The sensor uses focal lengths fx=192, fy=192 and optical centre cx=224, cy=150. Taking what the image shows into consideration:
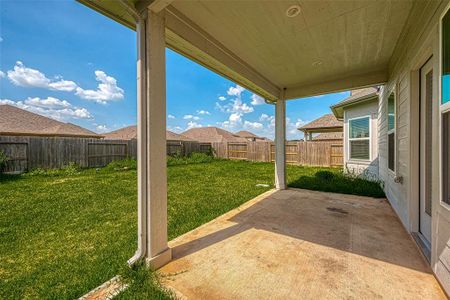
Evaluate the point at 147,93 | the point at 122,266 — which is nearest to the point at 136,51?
the point at 147,93

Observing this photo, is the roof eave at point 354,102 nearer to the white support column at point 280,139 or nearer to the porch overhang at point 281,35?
the porch overhang at point 281,35

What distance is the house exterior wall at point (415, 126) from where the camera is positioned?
1623 mm

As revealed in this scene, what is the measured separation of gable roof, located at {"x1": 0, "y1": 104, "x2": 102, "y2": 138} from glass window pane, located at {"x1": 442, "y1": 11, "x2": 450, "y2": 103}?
17.6 meters

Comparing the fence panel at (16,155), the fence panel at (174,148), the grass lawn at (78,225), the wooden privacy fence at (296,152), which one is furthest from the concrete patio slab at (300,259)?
the fence panel at (174,148)

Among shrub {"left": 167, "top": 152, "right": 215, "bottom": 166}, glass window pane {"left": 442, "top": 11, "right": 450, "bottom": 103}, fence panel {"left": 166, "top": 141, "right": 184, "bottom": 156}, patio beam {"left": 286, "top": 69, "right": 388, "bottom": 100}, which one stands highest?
patio beam {"left": 286, "top": 69, "right": 388, "bottom": 100}

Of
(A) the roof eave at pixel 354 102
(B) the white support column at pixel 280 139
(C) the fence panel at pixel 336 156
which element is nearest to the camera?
(B) the white support column at pixel 280 139

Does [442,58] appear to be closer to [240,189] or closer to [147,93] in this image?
[147,93]

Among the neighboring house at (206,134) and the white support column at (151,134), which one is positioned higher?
the neighboring house at (206,134)

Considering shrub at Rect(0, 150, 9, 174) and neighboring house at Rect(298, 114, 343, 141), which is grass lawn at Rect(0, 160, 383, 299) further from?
neighboring house at Rect(298, 114, 343, 141)

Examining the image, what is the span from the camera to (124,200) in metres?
4.35

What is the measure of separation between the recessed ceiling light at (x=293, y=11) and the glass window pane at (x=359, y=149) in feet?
19.8

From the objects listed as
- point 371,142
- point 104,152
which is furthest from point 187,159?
point 371,142

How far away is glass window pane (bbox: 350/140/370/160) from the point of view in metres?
6.60

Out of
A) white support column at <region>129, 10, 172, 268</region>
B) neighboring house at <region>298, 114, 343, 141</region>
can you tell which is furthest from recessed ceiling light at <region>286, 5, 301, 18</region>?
neighboring house at <region>298, 114, 343, 141</region>
